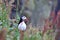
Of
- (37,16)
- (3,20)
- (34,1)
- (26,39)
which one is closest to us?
(26,39)

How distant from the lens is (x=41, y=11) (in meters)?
3.50

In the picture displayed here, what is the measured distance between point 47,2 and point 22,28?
2554mm

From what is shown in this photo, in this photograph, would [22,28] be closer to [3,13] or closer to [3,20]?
[3,20]

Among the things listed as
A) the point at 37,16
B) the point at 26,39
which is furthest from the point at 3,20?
the point at 37,16

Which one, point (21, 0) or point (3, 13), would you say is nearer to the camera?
point (3, 13)

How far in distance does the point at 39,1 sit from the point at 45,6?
13cm

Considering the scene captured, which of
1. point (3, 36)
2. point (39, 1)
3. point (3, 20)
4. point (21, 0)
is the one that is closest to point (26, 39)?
point (3, 36)

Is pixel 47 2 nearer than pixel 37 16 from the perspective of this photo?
No

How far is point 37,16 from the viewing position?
130 inches

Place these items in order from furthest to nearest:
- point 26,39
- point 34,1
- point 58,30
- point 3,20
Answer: point 34,1, point 3,20, point 26,39, point 58,30

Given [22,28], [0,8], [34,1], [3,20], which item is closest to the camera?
[22,28]

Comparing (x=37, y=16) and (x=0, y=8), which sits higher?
(x=0, y=8)

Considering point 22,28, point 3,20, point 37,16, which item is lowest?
point 37,16

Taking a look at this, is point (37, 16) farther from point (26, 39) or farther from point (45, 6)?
point (26, 39)
